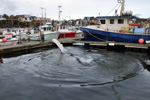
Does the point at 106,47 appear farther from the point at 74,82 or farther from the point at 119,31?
the point at 74,82

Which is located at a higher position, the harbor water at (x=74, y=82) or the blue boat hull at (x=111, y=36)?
the blue boat hull at (x=111, y=36)

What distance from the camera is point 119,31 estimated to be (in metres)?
18.6

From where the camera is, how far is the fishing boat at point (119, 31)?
16.1 meters

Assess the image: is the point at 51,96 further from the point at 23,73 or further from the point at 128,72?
the point at 128,72

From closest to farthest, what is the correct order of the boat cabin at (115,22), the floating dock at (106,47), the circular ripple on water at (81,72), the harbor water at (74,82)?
the harbor water at (74,82) < the circular ripple on water at (81,72) < the floating dock at (106,47) < the boat cabin at (115,22)

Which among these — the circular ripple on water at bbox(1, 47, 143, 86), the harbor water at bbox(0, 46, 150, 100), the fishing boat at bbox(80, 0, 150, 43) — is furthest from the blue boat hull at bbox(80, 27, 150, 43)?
the harbor water at bbox(0, 46, 150, 100)

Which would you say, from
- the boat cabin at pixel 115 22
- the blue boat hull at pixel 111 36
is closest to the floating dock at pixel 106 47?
the blue boat hull at pixel 111 36

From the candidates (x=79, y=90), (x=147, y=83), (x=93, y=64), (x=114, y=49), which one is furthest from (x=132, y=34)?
(x=79, y=90)

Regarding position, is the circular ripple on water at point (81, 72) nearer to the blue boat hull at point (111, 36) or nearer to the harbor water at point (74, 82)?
the harbor water at point (74, 82)

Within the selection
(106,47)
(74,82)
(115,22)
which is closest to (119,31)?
(115,22)

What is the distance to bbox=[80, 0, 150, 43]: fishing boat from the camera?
16.1 metres

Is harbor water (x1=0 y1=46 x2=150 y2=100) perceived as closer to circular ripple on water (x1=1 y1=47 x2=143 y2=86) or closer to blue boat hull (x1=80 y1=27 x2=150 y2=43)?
circular ripple on water (x1=1 y1=47 x2=143 y2=86)

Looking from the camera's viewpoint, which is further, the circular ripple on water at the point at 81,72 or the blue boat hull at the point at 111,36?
the blue boat hull at the point at 111,36

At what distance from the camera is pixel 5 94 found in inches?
240
